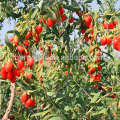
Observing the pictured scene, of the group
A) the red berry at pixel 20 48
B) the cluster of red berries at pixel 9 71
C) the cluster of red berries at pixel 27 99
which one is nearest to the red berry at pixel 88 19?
the red berry at pixel 20 48

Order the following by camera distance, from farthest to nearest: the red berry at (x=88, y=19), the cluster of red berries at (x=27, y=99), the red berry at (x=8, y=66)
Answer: the red berry at (x=88, y=19) → the cluster of red berries at (x=27, y=99) → the red berry at (x=8, y=66)

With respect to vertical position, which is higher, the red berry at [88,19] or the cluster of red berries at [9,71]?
the red berry at [88,19]

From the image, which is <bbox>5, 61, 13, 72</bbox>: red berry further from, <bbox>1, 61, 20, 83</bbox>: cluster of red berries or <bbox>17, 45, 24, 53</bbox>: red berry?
<bbox>17, 45, 24, 53</bbox>: red berry

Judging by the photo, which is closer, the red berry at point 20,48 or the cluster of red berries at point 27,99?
the red berry at point 20,48

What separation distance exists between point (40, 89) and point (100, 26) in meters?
1.32

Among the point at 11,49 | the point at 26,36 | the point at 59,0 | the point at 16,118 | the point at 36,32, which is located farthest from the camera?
the point at 16,118

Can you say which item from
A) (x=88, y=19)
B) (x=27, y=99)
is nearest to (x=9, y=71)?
(x=27, y=99)

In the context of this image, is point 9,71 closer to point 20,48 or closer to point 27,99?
point 20,48

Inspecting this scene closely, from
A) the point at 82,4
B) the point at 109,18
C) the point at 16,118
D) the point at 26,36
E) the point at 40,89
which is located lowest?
the point at 16,118

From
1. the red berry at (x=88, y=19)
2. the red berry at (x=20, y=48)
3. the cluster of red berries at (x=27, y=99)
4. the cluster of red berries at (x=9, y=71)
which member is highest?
the red berry at (x=88, y=19)

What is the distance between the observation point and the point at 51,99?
6.11ft

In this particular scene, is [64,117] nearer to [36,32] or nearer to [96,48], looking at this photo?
[36,32]

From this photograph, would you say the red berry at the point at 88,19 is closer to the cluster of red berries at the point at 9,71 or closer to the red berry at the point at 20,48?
the red berry at the point at 20,48


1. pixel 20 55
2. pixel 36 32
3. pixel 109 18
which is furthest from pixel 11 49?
pixel 109 18
